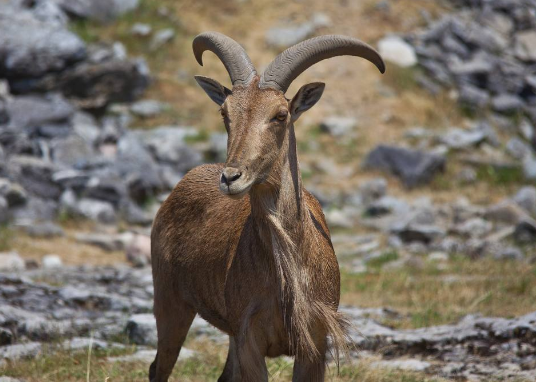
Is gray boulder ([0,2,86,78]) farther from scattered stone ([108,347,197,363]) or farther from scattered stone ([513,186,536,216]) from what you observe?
scattered stone ([108,347,197,363])

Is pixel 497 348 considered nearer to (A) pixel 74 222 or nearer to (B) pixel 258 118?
(B) pixel 258 118

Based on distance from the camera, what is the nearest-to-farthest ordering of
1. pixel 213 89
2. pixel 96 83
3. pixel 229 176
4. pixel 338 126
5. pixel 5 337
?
1. pixel 229 176
2. pixel 213 89
3. pixel 5 337
4. pixel 96 83
5. pixel 338 126

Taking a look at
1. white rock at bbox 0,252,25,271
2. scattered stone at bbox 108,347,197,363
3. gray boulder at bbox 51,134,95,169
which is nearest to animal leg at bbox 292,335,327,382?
scattered stone at bbox 108,347,197,363

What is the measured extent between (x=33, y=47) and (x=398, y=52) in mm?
9268

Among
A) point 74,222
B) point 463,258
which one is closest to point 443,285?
point 463,258

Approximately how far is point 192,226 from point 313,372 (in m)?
1.70

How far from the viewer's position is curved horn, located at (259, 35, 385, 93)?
491 cm

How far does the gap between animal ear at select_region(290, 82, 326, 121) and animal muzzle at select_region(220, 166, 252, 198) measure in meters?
0.82

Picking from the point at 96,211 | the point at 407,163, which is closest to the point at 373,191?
the point at 407,163

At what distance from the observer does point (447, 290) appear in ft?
30.6

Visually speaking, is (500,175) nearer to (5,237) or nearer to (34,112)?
(34,112)

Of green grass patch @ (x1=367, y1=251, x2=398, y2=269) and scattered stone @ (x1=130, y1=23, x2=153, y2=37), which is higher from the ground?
scattered stone @ (x1=130, y1=23, x2=153, y2=37)

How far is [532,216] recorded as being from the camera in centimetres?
1387

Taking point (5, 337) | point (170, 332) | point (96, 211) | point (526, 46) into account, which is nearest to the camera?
point (170, 332)
